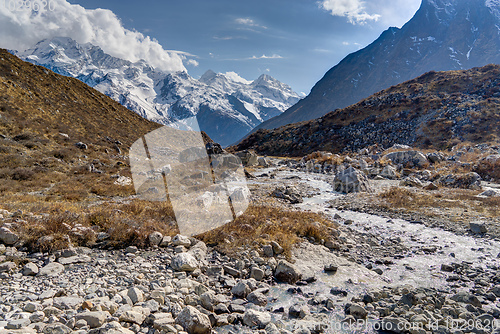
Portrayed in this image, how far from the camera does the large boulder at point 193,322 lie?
184 inches

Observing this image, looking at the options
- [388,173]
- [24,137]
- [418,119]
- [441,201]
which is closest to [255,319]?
[441,201]

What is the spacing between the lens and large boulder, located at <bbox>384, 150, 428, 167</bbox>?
3394cm

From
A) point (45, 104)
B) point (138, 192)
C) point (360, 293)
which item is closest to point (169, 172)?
point (138, 192)

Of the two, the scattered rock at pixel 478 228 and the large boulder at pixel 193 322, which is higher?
the large boulder at pixel 193 322

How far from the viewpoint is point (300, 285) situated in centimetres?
739

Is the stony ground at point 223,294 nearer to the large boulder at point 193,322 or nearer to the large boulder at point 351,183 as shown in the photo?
the large boulder at point 193,322

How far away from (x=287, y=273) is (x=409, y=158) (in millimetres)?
34960

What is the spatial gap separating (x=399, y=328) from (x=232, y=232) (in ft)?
19.0

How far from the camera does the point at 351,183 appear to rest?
80.4 ft

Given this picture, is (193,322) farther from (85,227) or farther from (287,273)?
(85,227)

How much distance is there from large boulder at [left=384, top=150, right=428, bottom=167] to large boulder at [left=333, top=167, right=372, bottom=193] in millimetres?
13904

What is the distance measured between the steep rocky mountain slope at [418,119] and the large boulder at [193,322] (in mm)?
55072

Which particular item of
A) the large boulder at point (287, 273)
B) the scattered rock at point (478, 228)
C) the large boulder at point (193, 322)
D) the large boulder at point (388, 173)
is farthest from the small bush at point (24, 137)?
the large boulder at point (388, 173)

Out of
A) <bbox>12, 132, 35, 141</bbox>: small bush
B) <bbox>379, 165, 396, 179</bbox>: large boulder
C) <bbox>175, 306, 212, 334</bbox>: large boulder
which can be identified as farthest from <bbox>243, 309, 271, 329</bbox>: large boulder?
<bbox>379, 165, 396, 179</bbox>: large boulder
